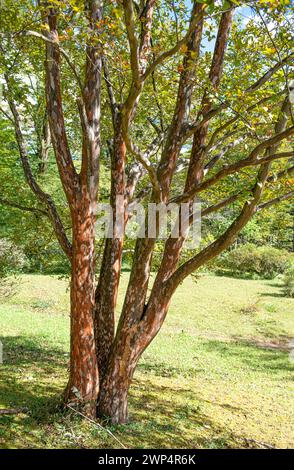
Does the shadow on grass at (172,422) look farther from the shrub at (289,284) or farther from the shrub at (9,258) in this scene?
the shrub at (289,284)

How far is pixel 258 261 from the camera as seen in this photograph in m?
22.2

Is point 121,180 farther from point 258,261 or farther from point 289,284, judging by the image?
point 258,261

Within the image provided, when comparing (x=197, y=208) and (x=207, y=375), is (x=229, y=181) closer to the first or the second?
(x=197, y=208)

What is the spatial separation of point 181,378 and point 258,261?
600 inches

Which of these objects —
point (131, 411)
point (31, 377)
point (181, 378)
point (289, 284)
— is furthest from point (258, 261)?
point (131, 411)

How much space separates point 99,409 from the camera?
498 cm

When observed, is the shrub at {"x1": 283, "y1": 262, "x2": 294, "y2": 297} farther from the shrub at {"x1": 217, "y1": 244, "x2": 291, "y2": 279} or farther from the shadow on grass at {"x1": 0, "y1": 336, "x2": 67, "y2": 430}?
the shadow on grass at {"x1": 0, "y1": 336, "x2": 67, "y2": 430}

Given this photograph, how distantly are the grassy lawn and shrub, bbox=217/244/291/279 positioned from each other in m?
6.19

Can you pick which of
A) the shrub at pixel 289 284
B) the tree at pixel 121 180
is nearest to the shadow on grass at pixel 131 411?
the tree at pixel 121 180

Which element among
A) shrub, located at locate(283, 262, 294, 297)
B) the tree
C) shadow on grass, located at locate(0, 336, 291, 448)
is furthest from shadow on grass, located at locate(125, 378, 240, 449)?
shrub, located at locate(283, 262, 294, 297)

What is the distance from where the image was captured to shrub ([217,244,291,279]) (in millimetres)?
22078

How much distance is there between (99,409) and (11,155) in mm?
12480

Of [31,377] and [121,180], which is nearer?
[121,180]
